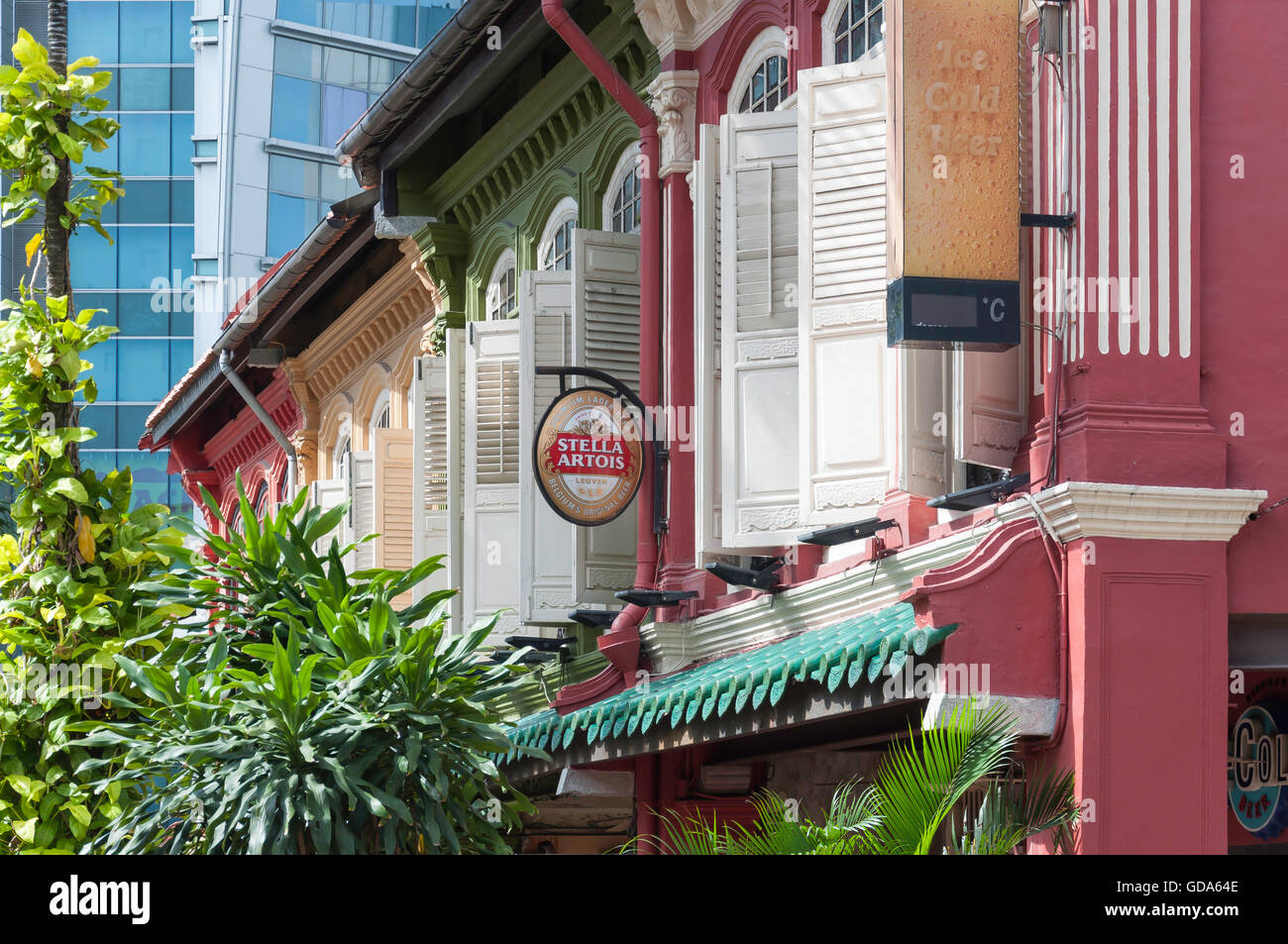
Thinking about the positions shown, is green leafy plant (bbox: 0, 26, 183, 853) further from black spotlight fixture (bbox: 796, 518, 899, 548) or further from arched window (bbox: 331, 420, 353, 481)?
arched window (bbox: 331, 420, 353, 481)

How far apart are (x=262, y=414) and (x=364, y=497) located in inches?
224

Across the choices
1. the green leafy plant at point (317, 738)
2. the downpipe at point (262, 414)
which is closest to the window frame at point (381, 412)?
the downpipe at point (262, 414)

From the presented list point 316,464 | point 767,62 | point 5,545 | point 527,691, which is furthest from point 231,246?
point 5,545

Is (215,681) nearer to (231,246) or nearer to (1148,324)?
(1148,324)

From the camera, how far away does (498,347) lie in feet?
55.7

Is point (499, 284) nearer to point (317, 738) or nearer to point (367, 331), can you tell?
point (367, 331)

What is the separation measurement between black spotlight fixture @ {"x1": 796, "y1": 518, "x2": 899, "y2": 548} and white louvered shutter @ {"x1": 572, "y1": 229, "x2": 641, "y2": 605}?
4.02 metres

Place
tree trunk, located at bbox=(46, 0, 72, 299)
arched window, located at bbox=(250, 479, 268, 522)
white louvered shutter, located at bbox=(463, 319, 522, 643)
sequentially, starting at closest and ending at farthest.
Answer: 1. tree trunk, located at bbox=(46, 0, 72, 299)
2. white louvered shutter, located at bbox=(463, 319, 522, 643)
3. arched window, located at bbox=(250, 479, 268, 522)

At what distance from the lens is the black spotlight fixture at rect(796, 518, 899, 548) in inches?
427

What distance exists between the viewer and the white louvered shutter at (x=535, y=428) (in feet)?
49.7

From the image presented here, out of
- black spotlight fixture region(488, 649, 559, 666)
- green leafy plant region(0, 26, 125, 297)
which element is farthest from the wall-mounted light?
green leafy plant region(0, 26, 125, 297)

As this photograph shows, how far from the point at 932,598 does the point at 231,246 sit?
4765 cm

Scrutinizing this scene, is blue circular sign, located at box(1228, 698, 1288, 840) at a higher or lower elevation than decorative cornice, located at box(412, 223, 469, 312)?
lower

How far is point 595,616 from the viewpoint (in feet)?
48.9
